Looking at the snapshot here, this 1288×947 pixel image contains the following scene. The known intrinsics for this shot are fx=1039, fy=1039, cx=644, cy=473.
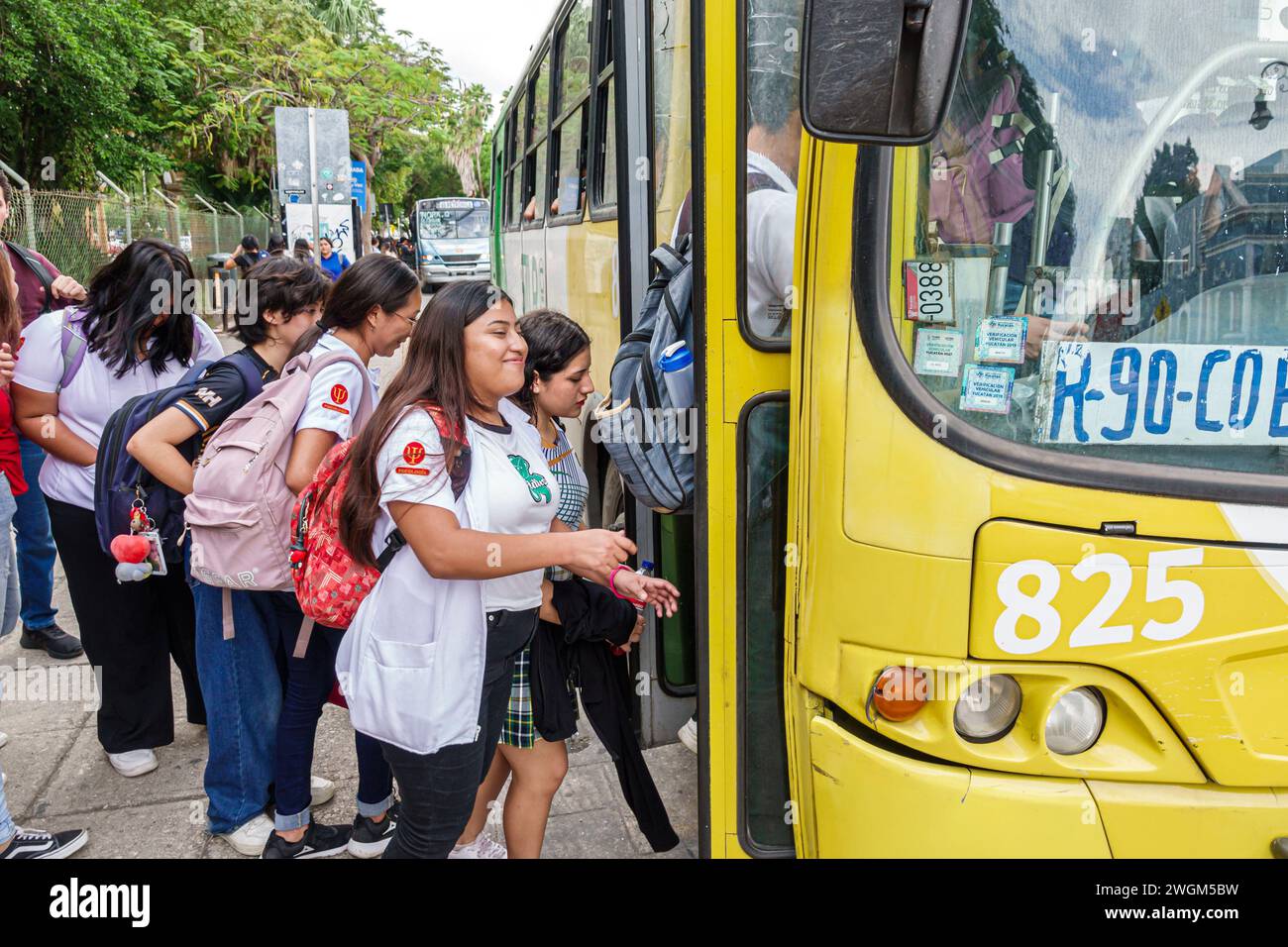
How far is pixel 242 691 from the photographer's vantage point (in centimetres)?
329

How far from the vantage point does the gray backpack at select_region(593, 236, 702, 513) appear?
2480 mm

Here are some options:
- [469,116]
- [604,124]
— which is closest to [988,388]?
[604,124]

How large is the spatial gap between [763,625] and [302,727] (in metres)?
1.55

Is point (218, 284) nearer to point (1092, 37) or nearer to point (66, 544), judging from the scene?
point (66, 544)

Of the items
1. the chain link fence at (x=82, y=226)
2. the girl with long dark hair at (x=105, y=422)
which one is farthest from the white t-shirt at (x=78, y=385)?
the chain link fence at (x=82, y=226)

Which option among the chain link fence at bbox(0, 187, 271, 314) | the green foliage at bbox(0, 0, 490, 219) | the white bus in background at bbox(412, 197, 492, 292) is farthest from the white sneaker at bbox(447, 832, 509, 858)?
the white bus in background at bbox(412, 197, 492, 292)

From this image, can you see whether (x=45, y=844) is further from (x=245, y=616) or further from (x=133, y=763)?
(x=245, y=616)

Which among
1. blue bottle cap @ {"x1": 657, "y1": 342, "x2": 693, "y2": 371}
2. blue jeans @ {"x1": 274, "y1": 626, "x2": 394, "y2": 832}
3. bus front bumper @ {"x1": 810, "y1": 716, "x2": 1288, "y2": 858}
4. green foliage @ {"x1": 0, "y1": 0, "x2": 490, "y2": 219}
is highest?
green foliage @ {"x1": 0, "y1": 0, "x2": 490, "y2": 219}

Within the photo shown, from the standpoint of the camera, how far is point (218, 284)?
12.9 feet

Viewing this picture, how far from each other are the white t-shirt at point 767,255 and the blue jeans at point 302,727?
5.18ft

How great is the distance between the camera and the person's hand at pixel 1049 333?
6.38 ft

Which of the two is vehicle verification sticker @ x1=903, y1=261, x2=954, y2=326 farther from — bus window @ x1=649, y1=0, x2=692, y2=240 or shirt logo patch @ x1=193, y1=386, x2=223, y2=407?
shirt logo patch @ x1=193, y1=386, x2=223, y2=407

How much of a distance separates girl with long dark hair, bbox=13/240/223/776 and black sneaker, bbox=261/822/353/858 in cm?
89

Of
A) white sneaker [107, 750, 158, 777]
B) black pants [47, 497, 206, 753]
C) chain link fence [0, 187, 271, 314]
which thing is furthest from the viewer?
chain link fence [0, 187, 271, 314]
